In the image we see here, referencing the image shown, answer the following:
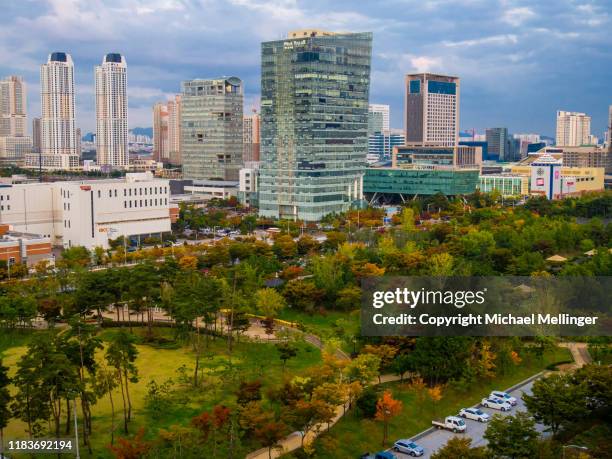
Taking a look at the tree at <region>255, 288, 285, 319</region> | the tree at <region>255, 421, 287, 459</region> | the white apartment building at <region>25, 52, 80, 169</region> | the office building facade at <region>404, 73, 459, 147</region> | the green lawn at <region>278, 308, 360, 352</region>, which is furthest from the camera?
the white apartment building at <region>25, 52, 80, 169</region>

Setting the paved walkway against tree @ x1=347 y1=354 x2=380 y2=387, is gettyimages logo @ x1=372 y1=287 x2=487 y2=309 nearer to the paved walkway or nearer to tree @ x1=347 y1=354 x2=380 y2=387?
tree @ x1=347 y1=354 x2=380 y2=387

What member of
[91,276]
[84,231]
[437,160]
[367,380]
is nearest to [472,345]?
[367,380]

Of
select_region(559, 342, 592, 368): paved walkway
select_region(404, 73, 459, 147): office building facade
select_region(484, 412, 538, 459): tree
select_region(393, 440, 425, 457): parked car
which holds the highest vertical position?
select_region(404, 73, 459, 147): office building facade

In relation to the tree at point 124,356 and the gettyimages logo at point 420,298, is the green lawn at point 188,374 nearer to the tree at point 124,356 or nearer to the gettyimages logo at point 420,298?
the tree at point 124,356

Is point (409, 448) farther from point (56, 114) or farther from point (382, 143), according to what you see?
point (382, 143)

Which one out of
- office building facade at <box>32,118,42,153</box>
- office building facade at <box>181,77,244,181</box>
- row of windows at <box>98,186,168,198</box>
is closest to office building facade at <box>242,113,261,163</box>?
office building facade at <box>181,77,244,181</box>

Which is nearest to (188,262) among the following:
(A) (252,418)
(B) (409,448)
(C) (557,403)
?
(A) (252,418)

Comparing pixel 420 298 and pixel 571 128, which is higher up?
pixel 571 128

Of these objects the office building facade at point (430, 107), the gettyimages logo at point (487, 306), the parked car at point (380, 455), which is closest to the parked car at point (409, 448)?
the parked car at point (380, 455)
